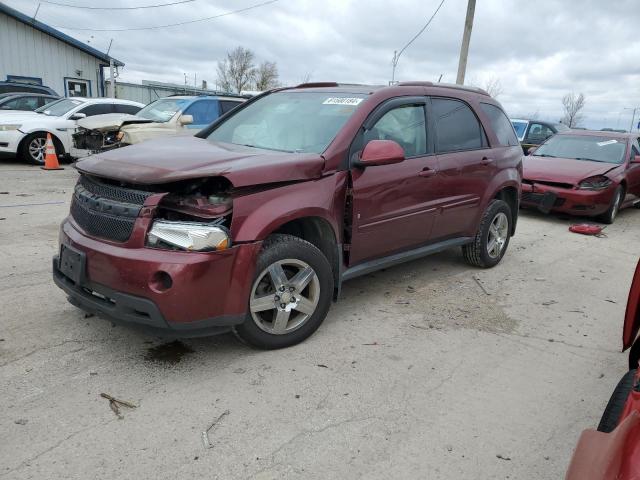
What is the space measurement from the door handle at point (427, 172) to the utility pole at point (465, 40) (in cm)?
1363

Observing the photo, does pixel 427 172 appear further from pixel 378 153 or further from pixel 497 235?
pixel 497 235

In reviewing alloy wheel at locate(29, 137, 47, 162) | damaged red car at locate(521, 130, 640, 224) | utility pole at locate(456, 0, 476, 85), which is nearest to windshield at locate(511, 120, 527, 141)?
utility pole at locate(456, 0, 476, 85)

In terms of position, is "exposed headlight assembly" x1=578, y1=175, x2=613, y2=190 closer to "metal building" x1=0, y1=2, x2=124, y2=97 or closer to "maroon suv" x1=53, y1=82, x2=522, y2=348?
"maroon suv" x1=53, y1=82, x2=522, y2=348

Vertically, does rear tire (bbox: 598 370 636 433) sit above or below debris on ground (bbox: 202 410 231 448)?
above

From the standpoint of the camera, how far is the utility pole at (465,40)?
16.8m

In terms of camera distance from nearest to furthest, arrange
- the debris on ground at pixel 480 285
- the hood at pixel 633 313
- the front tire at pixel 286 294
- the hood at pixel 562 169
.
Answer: the hood at pixel 633 313
the front tire at pixel 286 294
the debris on ground at pixel 480 285
the hood at pixel 562 169

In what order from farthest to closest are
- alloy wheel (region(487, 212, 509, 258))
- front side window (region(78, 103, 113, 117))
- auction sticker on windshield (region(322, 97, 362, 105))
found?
front side window (region(78, 103, 113, 117)), alloy wheel (region(487, 212, 509, 258)), auction sticker on windshield (region(322, 97, 362, 105))

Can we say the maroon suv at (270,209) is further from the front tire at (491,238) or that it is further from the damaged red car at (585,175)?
the damaged red car at (585,175)

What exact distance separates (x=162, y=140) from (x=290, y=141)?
3.43 ft

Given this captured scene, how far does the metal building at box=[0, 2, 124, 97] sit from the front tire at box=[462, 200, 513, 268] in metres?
24.2

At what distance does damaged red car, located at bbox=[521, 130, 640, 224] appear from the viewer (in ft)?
28.2

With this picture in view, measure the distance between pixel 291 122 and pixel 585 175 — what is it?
646cm

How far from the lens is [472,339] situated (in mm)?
3908

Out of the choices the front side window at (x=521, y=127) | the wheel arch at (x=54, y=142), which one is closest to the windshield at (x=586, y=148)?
the front side window at (x=521, y=127)
